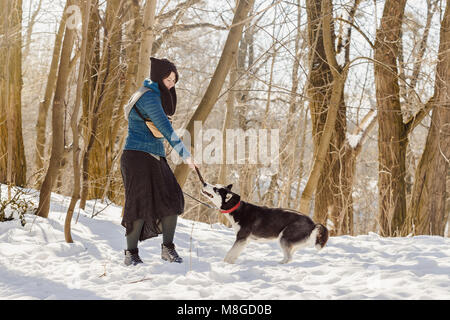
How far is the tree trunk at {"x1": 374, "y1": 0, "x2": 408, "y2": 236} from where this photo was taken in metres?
8.23

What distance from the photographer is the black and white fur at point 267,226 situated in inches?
157

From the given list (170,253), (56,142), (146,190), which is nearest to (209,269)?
(170,253)

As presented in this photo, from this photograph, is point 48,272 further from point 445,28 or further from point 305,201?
point 445,28

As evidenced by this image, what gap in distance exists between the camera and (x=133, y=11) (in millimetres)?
8594

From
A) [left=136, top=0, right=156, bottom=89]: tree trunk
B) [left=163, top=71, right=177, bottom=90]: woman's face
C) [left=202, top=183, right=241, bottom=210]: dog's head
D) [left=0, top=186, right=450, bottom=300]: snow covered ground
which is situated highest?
[left=136, top=0, right=156, bottom=89]: tree trunk

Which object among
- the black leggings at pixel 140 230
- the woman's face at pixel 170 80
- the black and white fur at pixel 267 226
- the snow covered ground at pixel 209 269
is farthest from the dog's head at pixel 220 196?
the woman's face at pixel 170 80

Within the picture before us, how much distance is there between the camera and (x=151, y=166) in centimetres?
383

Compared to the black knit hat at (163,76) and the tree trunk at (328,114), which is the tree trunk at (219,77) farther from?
the black knit hat at (163,76)

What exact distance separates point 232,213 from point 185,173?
1.92 m

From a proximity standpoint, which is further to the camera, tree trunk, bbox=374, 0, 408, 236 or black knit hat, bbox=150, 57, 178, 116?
tree trunk, bbox=374, 0, 408, 236

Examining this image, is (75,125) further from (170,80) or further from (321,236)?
(321,236)

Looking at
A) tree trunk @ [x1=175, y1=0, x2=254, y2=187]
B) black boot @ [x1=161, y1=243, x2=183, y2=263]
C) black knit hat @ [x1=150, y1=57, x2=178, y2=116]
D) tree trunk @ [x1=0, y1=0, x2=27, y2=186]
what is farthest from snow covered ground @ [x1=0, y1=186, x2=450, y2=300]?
tree trunk @ [x1=0, y1=0, x2=27, y2=186]

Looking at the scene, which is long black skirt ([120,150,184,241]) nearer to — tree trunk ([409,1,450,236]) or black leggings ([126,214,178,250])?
black leggings ([126,214,178,250])
